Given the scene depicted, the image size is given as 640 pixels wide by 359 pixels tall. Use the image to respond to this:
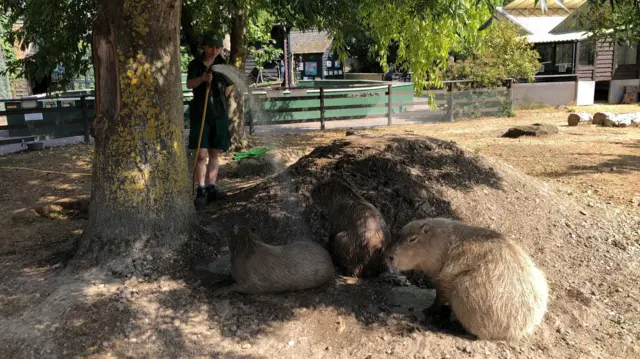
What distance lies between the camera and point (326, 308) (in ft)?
11.1

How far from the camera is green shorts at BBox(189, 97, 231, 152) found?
17.4 feet

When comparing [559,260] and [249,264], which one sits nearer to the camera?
[249,264]

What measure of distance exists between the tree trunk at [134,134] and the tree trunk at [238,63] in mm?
4813

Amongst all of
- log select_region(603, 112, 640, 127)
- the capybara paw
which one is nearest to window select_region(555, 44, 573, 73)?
log select_region(603, 112, 640, 127)

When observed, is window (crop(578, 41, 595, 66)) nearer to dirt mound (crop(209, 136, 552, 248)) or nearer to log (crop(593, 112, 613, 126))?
log (crop(593, 112, 613, 126))

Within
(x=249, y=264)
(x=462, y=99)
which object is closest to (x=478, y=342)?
(x=249, y=264)

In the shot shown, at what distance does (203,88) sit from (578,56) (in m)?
20.3

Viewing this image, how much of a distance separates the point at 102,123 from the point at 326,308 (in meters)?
2.20

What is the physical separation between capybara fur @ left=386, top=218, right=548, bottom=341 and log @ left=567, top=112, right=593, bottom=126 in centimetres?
1207

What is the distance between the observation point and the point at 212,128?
5.39 metres

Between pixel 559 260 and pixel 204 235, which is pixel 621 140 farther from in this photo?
pixel 204 235

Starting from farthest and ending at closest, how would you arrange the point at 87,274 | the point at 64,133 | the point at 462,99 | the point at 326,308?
the point at 462,99 → the point at 64,133 → the point at 87,274 → the point at 326,308

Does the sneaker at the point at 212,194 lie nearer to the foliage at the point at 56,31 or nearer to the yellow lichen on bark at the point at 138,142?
the yellow lichen on bark at the point at 138,142

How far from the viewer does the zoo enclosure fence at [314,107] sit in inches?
451
